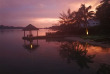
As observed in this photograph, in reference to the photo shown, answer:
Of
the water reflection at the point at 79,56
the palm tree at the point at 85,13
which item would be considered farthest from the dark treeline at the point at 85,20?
the water reflection at the point at 79,56

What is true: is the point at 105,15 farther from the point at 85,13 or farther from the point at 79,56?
the point at 79,56

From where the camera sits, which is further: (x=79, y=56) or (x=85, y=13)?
(x=85, y=13)

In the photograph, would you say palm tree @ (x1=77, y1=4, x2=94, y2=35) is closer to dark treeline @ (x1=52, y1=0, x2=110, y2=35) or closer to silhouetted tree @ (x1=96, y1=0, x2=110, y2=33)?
dark treeline @ (x1=52, y1=0, x2=110, y2=35)

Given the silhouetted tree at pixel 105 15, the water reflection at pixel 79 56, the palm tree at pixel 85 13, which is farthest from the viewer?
the palm tree at pixel 85 13

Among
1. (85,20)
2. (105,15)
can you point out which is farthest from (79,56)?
(85,20)

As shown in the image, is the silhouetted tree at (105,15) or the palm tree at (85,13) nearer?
the silhouetted tree at (105,15)

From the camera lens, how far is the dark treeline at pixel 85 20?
86.8 feet

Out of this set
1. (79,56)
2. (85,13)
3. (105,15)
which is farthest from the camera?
(85,13)

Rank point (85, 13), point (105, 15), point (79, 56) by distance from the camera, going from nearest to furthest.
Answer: point (79, 56), point (105, 15), point (85, 13)

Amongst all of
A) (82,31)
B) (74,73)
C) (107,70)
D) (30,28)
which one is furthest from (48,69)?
(82,31)

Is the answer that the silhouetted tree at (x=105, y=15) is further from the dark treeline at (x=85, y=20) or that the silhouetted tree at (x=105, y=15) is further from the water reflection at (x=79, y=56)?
the water reflection at (x=79, y=56)

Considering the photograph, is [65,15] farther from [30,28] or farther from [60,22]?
[30,28]

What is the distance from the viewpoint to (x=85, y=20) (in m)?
33.0

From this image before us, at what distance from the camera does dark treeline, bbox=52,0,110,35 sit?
26453 millimetres
